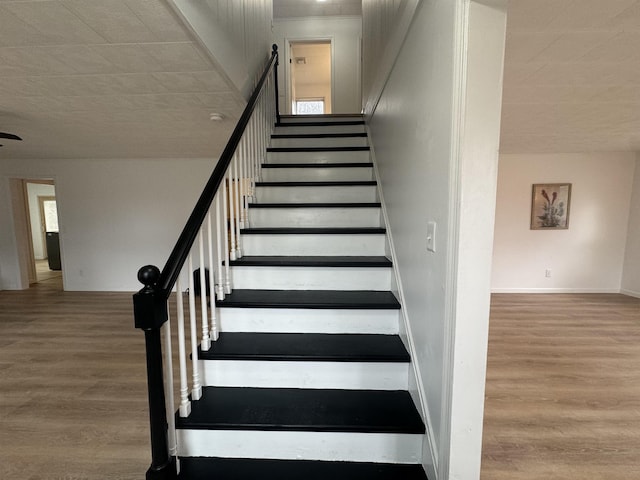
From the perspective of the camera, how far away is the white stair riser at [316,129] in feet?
11.6

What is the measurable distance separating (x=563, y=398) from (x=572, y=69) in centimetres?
222

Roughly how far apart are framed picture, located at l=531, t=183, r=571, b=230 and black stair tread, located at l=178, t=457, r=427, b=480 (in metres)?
4.67

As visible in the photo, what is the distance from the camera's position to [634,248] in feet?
14.7

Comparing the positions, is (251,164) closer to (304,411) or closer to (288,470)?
(304,411)

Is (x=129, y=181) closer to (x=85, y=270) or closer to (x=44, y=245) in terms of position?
(x=85, y=270)

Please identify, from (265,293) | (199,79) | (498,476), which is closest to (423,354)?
(498,476)

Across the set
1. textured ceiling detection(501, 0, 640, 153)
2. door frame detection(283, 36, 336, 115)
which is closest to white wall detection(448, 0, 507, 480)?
textured ceiling detection(501, 0, 640, 153)

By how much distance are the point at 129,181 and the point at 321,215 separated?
13.4 ft

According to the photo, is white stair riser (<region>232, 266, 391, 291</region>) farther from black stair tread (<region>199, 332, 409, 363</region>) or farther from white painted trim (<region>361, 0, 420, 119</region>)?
white painted trim (<region>361, 0, 420, 119</region>)

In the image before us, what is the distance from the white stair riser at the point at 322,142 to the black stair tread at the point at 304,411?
258 centimetres

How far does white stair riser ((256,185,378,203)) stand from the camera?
2.58m

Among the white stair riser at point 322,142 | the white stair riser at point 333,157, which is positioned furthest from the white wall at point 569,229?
the white stair riser at point 333,157

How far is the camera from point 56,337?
3.11 m

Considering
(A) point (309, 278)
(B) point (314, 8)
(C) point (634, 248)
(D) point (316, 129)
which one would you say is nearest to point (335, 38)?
(B) point (314, 8)
